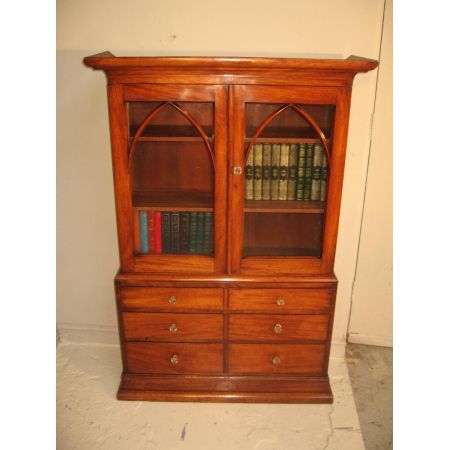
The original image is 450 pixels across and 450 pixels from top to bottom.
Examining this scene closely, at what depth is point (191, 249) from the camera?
1.83 m

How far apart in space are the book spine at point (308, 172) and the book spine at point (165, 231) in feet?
2.13

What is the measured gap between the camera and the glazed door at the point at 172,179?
1586 millimetres

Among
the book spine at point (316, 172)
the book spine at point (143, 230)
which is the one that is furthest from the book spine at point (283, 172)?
the book spine at point (143, 230)

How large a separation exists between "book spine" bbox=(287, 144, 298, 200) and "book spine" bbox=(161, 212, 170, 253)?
581mm

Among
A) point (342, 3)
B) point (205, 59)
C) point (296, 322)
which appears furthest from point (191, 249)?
point (342, 3)

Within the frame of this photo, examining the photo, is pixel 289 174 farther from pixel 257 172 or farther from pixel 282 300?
pixel 282 300

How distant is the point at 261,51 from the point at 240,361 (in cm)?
151

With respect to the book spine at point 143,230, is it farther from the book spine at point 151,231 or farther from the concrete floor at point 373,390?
A: the concrete floor at point 373,390

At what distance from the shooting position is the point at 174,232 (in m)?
Result: 1.82

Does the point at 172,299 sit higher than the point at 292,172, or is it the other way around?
the point at 292,172

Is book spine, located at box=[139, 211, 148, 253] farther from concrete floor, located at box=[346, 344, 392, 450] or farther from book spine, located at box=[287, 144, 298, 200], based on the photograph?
concrete floor, located at box=[346, 344, 392, 450]

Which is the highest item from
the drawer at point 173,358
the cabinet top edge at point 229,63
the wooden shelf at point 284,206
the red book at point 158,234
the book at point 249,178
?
the cabinet top edge at point 229,63

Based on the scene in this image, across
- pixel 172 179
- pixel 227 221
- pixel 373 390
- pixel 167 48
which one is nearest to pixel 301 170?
pixel 227 221

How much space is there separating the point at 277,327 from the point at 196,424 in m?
0.60
